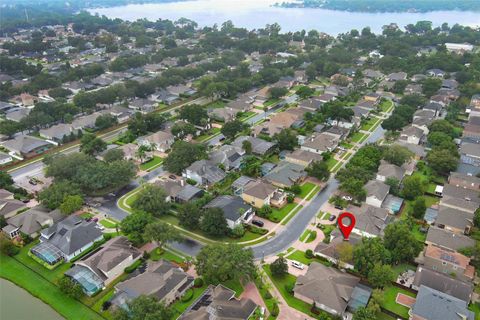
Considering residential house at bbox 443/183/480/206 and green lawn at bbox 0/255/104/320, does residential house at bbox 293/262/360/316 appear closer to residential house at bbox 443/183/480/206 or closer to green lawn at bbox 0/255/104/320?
green lawn at bbox 0/255/104/320

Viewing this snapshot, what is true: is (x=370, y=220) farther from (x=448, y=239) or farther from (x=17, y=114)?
(x=17, y=114)

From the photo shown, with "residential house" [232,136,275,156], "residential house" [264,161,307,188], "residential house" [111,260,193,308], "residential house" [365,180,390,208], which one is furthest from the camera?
"residential house" [232,136,275,156]

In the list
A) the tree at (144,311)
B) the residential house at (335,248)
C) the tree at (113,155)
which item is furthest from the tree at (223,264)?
the tree at (113,155)

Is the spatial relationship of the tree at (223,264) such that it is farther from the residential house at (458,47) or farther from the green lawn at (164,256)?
the residential house at (458,47)

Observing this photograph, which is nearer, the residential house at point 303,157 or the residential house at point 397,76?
the residential house at point 303,157

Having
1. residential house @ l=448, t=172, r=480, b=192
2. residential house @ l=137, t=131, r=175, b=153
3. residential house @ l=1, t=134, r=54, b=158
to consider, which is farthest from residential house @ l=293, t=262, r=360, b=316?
residential house @ l=1, t=134, r=54, b=158
